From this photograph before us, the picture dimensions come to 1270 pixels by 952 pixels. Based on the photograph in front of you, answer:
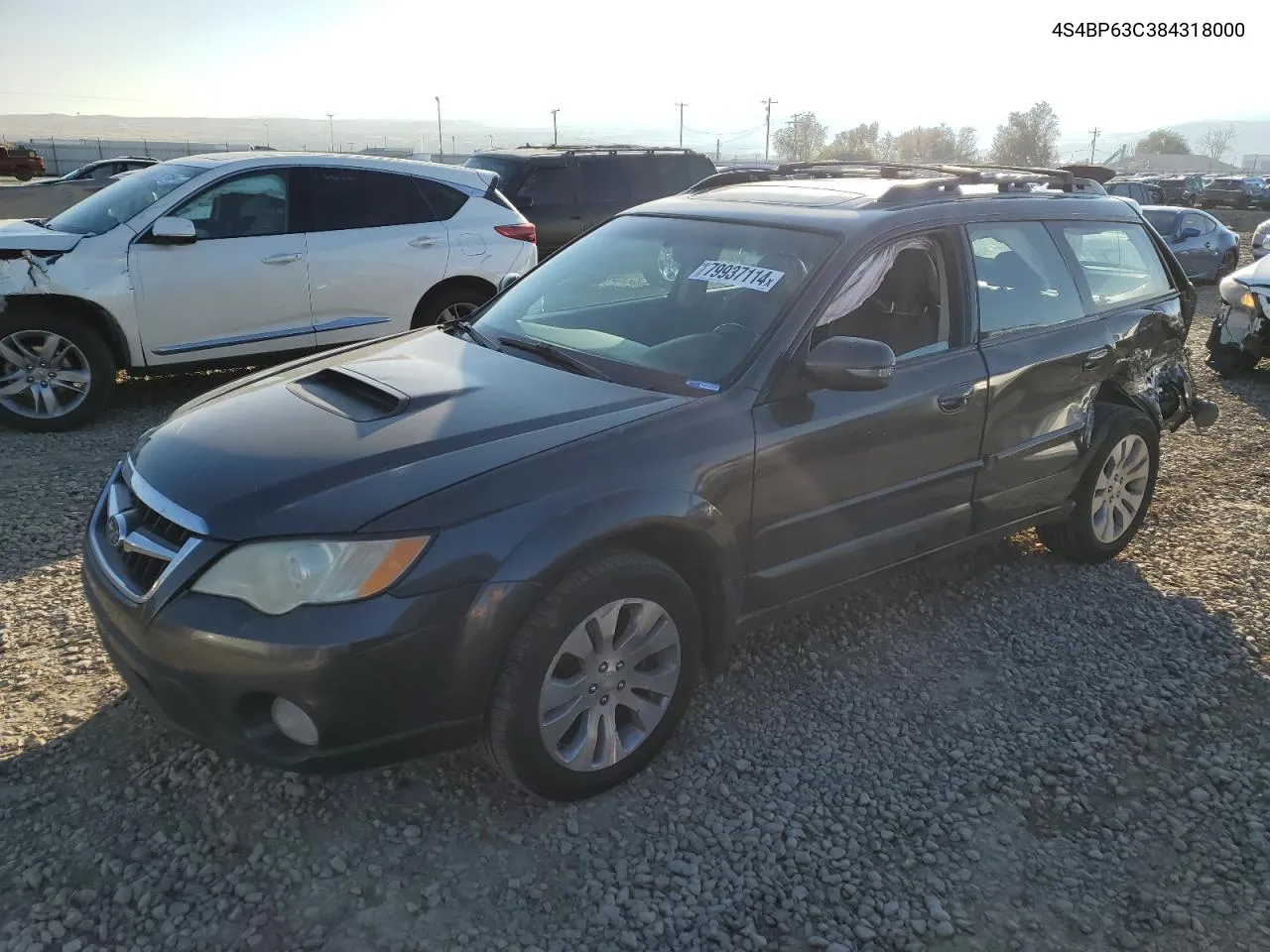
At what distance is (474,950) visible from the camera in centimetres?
242

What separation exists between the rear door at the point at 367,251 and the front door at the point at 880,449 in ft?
14.4

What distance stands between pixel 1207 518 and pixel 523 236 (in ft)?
16.6

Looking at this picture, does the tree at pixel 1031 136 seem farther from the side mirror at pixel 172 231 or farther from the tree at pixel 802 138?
the side mirror at pixel 172 231

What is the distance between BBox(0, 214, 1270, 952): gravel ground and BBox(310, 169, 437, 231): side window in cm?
379

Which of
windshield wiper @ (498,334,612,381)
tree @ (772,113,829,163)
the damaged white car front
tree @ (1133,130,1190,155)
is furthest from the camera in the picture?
tree @ (1133,130,1190,155)

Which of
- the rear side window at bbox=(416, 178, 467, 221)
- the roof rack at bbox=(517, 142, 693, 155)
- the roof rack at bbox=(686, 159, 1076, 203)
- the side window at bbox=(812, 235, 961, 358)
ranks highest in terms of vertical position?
the roof rack at bbox=(517, 142, 693, 155)

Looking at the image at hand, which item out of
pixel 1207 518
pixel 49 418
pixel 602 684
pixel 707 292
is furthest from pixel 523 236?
pixel 602 684

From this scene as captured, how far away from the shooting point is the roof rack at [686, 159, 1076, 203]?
440 centimetres

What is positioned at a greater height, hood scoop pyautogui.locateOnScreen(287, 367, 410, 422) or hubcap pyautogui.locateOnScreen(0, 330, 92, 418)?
hood scoop pyautogui.locateOnScreen(287, 367, 410, 422)

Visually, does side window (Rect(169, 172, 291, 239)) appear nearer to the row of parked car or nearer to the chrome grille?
the chrome grille

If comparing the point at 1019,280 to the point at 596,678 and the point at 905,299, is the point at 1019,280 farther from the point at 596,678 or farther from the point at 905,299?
the point at 596,678

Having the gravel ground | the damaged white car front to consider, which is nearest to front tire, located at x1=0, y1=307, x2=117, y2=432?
the gravel ground

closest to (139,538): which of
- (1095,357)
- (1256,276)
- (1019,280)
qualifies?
(1019,280)

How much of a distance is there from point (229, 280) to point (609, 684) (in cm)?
495
